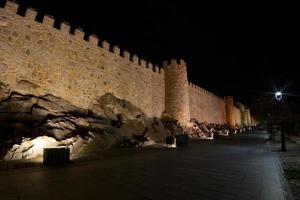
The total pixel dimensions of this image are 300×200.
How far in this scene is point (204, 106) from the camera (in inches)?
1387

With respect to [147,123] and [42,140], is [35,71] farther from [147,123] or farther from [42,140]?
[147,123]

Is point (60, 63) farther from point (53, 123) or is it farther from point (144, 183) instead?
point (144, 183)

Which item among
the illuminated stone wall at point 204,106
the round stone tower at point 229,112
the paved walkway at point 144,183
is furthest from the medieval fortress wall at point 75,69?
the round stone tower at point 229,112

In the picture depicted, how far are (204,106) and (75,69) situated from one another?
24022 mm

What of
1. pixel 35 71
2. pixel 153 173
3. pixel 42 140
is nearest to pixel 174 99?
pixel 35 71

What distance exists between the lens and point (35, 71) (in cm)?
1248

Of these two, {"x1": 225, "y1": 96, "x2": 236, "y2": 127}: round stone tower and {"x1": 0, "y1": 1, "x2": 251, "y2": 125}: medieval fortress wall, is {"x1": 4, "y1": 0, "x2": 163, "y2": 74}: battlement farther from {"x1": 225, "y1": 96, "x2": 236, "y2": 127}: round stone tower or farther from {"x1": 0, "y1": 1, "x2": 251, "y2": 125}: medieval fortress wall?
{"x1": 225, "y1": 96, "x2": 236, "y2": 127}: round stone tower

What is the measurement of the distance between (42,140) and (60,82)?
5539mm

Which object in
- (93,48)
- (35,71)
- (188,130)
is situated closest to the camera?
(35,71)

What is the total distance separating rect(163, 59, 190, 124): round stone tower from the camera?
78.2 ft

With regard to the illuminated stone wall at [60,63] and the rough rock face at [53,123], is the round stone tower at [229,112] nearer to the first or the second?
the illuminated stone wall at [60,63]

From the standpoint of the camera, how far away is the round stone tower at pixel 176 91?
939 inches

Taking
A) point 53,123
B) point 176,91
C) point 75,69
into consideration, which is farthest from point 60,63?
point 176,91

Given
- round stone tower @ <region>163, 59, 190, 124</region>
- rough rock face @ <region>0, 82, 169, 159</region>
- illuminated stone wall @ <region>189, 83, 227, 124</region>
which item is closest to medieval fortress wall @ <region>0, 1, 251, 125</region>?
round stone tower @ <region>163, 59, 190, 124</region>
